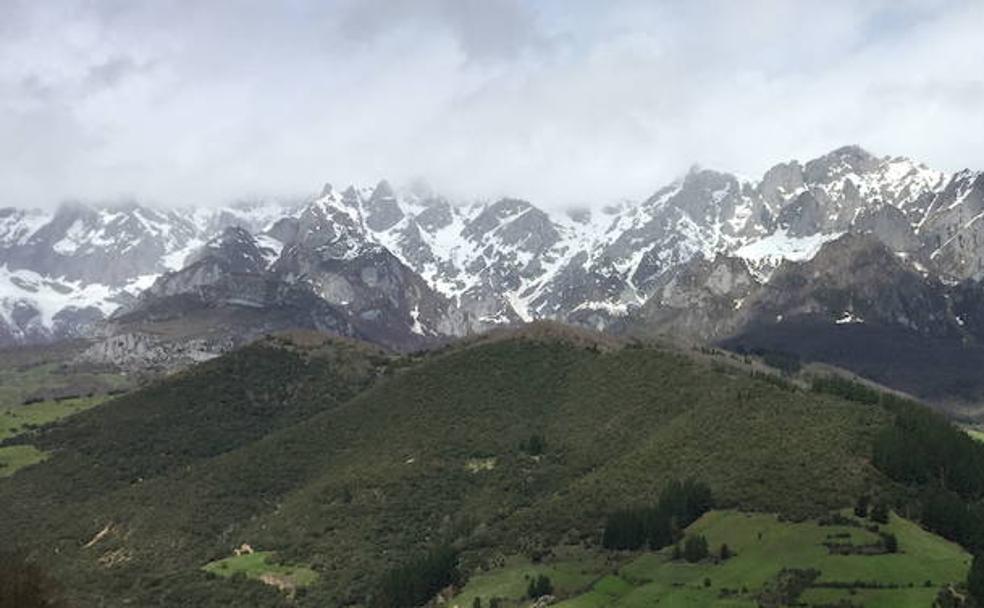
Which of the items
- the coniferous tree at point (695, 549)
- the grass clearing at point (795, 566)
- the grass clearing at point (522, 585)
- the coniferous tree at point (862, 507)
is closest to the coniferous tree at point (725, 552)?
the grass clearing at point (795, 566)

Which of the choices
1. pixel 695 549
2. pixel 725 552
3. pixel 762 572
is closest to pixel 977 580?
pixel 762 572

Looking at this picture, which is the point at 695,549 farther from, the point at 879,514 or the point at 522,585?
the point at 879,514

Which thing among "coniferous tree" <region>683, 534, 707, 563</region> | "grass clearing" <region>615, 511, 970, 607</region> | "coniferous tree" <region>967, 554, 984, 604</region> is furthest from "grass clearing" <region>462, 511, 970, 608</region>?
"coniferous tree" <region>967, 554, 984, 604</region>

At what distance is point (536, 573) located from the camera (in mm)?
198500

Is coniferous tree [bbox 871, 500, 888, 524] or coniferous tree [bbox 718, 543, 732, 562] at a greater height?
coniferous tree [bbox 871, 500, 888, 524]

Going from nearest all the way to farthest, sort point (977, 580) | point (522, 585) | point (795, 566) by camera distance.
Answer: point (977, 580) → point (795, 566) → point (522, 585)

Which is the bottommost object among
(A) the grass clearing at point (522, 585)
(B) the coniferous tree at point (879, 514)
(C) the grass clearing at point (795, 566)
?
(A) the grass clearing at point (522, 585)

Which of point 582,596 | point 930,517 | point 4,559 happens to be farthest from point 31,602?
point 930,517

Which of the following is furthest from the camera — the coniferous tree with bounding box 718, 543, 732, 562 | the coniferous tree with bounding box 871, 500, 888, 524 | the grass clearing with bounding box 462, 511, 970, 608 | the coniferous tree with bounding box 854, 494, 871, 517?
the coniferous tree with bounding box 854, 494, 871, 517

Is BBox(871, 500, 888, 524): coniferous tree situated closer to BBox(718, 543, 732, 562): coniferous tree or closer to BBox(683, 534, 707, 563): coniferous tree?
BBox(718, 543, 732, 562): coniferous tree

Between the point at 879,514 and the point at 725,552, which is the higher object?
the point at 879,514

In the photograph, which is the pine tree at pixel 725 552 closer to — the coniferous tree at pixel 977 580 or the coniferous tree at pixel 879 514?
the coniferous tree at pixel 879 514

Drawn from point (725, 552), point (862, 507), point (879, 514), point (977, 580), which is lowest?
point (977, 580)

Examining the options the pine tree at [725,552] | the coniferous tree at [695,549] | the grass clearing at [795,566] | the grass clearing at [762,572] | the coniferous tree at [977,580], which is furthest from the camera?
the coniferous tree at [695,549]
